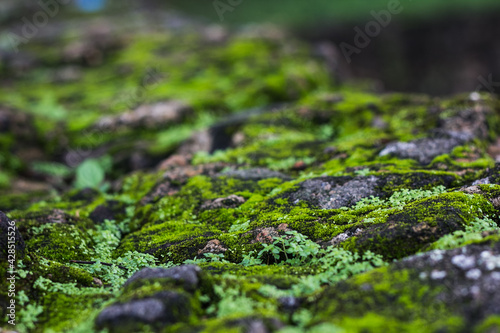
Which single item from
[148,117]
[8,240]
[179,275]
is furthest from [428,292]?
[148,117]

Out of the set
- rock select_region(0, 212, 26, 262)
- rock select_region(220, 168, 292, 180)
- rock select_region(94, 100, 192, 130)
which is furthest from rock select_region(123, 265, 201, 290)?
rock select_region(94, 100, 192, 130)

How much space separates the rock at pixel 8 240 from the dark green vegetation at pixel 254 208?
0.04 m

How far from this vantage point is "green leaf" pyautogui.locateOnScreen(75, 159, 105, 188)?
10398 mm

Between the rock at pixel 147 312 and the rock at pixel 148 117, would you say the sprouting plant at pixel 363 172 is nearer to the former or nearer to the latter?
the rock at pixel 147 312

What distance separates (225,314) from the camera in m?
4.22

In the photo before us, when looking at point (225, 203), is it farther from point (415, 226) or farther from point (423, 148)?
point (423, 148)

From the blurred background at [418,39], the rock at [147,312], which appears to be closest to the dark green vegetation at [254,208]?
the rock at [147,312]

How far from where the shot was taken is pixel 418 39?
2733cm

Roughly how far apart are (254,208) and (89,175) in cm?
555

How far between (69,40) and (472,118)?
71.2 ft

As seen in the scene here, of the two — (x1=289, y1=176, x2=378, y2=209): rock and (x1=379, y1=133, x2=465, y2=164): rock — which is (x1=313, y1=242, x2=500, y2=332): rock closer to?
(x1=289, y1=176, x2=378, y2=209): rock

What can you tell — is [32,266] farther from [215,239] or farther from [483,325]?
[483,325]

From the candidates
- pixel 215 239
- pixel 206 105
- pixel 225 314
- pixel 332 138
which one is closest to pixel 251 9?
pixel 206 105

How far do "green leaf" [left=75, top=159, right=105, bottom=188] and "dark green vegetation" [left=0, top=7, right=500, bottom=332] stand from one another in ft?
0.15
